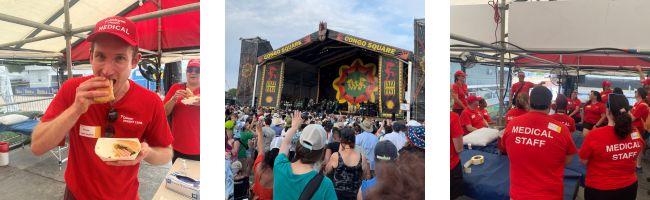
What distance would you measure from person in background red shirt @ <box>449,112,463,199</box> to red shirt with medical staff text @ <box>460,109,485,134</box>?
0.29 ft

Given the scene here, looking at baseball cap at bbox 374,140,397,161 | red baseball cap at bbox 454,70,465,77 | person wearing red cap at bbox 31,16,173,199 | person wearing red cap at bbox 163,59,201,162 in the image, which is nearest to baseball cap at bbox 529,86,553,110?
red baseball cap at bbox 454,70,465,77

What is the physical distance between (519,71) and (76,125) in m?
2.06

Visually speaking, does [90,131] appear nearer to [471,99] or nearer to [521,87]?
[471,99]

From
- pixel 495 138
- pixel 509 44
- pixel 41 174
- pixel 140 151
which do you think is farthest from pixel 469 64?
pixel 41 174

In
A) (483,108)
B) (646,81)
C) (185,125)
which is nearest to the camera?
(646,81)

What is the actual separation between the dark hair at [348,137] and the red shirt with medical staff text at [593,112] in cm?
113

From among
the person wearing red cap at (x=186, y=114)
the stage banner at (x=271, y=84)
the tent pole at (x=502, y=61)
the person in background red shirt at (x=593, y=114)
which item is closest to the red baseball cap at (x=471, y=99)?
the tent pole at (x=502, y=61)

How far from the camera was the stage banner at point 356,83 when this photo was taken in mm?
1776

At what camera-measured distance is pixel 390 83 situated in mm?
1750

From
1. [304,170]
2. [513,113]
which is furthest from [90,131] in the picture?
[513,113]

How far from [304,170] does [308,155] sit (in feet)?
0.26

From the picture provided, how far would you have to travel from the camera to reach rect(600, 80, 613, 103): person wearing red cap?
171cm

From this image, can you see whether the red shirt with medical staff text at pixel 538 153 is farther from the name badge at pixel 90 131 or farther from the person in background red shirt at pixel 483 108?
the name badge at pixel 90 131

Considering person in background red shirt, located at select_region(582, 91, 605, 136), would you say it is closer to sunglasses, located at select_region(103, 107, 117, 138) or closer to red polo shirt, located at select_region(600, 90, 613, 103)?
red polo shirt, located at select_region(600, 90, 613, 103)
